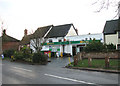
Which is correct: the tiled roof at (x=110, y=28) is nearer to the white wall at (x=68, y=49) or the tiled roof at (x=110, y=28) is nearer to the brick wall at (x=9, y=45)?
the white wall at (x=68, y=49)

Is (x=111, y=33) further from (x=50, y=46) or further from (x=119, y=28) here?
(x=50, y=46)

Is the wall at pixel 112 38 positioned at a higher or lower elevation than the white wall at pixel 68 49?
higher

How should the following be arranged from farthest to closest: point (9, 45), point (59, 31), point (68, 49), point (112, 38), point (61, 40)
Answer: point (9, 45) < point (59, 31) < point (61, 40) < point (68, 49) < point (112, 38)

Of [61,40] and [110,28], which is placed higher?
[110,28]

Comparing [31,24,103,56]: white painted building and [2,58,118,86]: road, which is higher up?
[31,24,103,56]: white painted building

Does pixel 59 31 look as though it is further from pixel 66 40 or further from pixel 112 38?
→ pixel 112 38

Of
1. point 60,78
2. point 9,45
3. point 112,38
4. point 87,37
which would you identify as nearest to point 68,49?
point 87,37

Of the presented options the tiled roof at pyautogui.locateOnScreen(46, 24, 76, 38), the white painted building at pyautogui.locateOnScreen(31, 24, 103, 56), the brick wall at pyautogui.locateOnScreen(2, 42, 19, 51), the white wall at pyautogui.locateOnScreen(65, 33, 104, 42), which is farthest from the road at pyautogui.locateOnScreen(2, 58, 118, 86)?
the brick wall at pyautogui.locateOnScreen(2, 42, 19, 51)

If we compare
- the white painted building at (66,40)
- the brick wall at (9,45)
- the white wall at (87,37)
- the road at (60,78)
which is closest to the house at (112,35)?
the white wall at (87,37)

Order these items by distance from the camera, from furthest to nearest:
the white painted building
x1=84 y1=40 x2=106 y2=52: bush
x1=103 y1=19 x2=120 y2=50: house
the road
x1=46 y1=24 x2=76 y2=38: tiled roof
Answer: x1=46 y1=24 x2=76 y2=38: tiled roof
the white painted building
x1=103 y1=19 x2=120 y2=50: house
x1=84 y1=40 x2=106 y2=52: bush
the road

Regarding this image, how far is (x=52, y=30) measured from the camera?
41969 mm

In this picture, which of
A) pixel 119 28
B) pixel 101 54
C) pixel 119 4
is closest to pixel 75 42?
pixel 119 28

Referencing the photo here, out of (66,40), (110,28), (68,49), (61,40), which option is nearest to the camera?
(110,28)

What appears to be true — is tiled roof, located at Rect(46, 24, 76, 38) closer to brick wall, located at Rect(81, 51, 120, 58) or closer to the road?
brick wall, located at Rect(81, 51, 120, 58)
